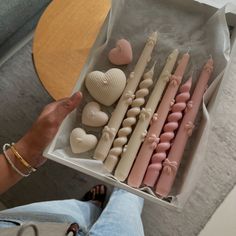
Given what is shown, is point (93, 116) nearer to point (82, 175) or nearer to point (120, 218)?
point (120, 218)

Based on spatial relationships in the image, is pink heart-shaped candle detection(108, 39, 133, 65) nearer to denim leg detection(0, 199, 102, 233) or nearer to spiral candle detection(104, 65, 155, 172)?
spiral candle detection(104, 65, 155, 172)

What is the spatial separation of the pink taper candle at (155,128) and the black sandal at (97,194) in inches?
14.5

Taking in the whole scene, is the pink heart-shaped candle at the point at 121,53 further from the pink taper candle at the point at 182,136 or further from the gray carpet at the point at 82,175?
the gray carpet at the point at 82,175

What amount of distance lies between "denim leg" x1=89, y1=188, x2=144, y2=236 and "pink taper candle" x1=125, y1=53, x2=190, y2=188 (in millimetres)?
165

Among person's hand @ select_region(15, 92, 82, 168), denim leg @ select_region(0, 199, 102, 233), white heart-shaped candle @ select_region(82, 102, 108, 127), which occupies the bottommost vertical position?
denim leg @ select_region(0, 199, 102, 233)

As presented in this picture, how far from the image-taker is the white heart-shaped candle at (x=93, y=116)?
2.48 ft

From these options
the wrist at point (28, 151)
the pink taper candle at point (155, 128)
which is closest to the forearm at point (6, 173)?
the wrist at point (28, 151)

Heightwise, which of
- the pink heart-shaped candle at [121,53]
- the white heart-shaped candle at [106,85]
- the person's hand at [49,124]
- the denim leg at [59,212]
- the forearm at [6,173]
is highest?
the pink heart-shaped candle at [121,53]

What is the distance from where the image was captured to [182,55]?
812mm

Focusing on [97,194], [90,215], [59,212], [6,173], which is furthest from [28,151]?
[97,194]

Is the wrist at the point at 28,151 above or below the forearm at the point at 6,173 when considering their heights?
above

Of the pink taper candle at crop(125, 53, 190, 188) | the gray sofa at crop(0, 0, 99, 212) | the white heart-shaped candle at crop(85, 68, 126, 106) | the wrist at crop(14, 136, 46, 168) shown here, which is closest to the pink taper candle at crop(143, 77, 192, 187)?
the pink taper candle at crop(125, 53, 190, 188)

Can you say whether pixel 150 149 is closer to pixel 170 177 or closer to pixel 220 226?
pixel 170 177

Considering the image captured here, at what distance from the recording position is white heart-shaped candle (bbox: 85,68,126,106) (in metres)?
0.77
